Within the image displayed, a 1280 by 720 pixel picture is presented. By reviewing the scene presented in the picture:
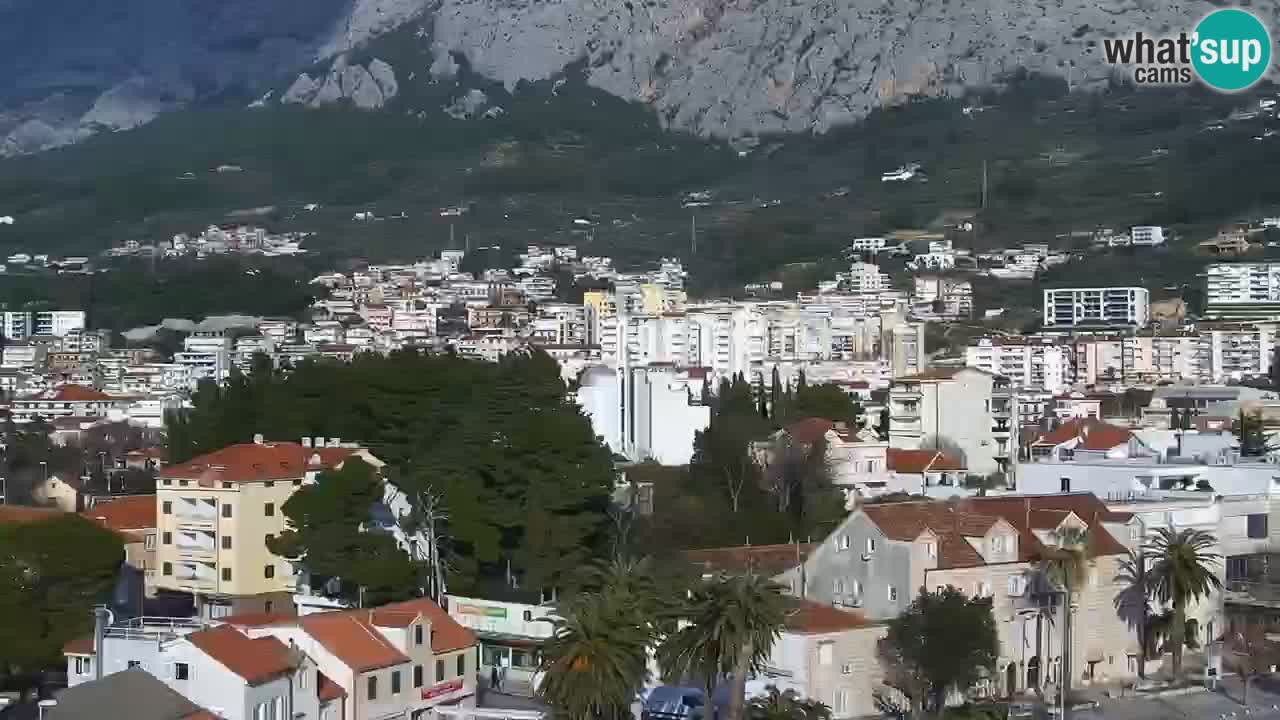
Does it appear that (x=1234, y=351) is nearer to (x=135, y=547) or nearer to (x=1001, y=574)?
(x=135, y=547)

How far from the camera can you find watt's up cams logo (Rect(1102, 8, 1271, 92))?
115188 millimetres

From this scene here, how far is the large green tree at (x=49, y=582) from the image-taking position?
90.5 ft

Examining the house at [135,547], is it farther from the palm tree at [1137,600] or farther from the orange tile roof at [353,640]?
the palm tree at [1137,600]

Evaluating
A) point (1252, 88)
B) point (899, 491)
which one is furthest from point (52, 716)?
point (1252, 88)

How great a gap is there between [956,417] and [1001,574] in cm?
2386

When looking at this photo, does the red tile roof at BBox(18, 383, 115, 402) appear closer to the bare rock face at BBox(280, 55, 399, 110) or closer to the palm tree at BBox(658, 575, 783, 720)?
the palm tree at BBox(658, 575, 783, 720)

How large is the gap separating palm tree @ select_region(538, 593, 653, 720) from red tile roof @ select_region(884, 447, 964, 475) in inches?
907

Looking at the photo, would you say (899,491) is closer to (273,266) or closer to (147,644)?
(147,644)

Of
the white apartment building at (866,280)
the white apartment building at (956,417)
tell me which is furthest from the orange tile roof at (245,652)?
the white apartment building at (866,280)

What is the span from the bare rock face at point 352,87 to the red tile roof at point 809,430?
4586 inches

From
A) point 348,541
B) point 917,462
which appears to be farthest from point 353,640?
point 917,462

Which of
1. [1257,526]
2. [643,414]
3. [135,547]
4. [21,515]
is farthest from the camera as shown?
[643,414]

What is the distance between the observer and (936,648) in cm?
2617

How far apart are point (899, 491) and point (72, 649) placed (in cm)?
2167
